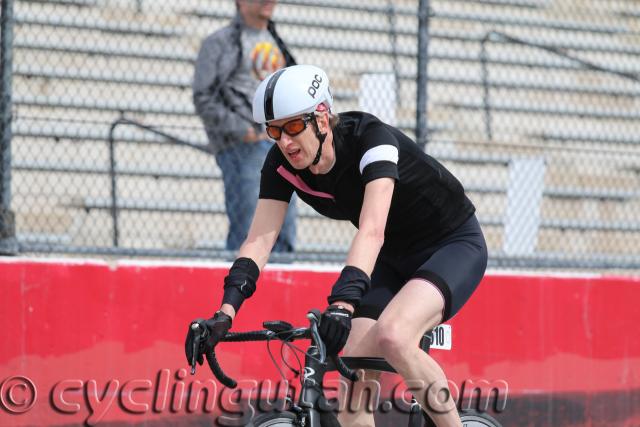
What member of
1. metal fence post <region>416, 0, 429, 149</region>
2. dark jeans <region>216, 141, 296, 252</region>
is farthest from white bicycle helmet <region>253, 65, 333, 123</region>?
metal fence post <region>416, 0, 429, 149</region>

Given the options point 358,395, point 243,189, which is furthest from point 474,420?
point 243,189

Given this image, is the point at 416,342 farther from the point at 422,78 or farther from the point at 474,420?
the point at 422,78

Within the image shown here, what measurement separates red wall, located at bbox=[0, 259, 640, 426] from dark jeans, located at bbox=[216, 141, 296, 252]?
58 cm

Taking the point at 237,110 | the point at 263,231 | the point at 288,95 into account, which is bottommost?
the point at 263,231

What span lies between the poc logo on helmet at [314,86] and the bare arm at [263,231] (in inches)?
28.6

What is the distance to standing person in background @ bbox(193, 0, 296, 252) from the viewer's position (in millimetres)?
7668

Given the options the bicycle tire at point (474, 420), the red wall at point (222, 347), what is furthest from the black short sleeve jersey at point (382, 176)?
the red wall at point (222, 347)

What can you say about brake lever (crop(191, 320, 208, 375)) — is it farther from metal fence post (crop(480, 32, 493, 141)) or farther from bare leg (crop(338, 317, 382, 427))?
metal fence post (crop(480, 32, 493, 141))

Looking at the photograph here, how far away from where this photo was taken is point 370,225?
14.8ft

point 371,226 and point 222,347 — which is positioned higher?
point 371,226

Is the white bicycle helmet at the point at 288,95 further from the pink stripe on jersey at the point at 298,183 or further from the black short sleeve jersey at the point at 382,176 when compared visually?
the pink stripe on jersey at the point at 298,183

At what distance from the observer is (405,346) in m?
4.61

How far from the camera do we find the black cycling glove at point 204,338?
14.2ft

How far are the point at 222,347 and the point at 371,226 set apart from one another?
2681 mm
